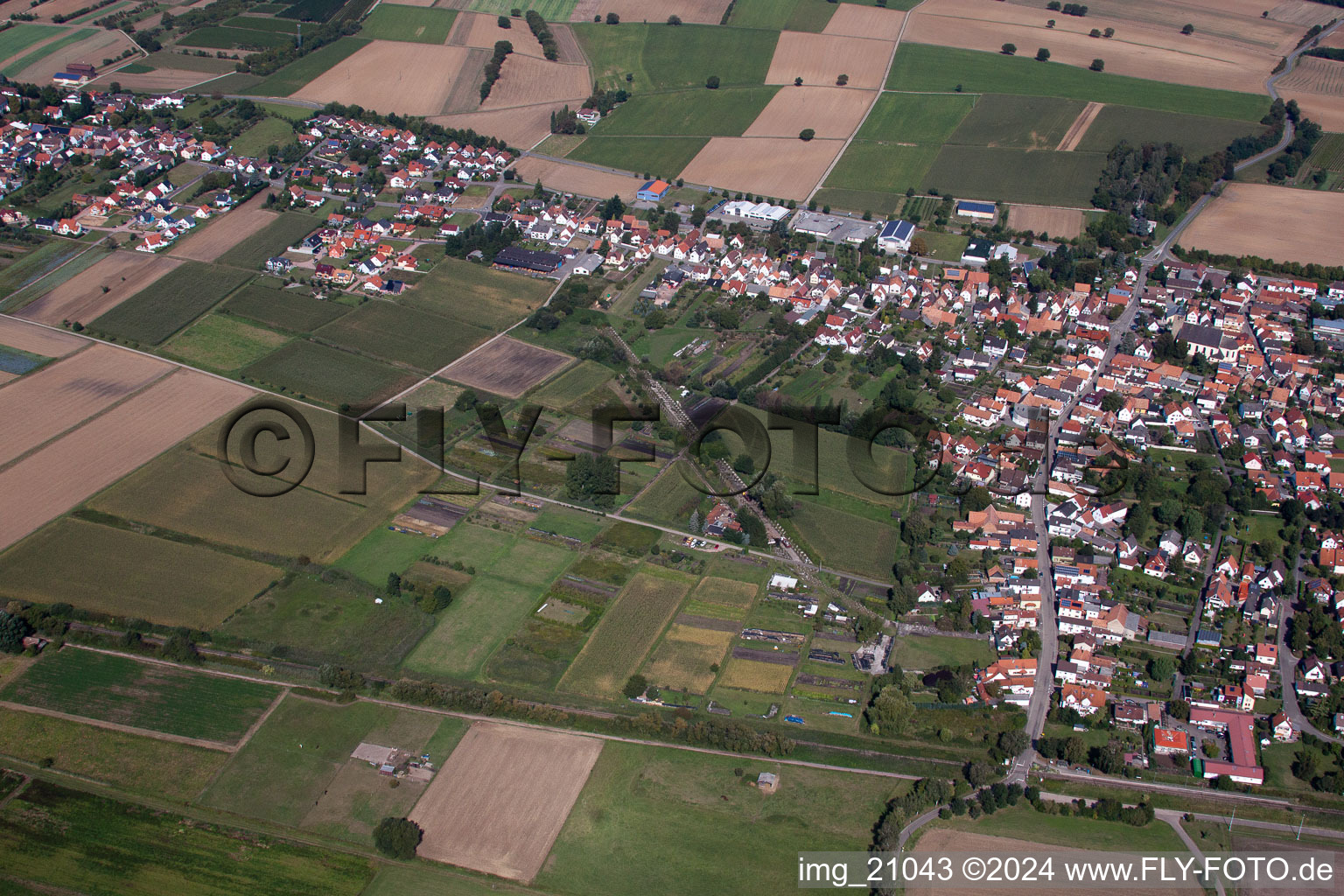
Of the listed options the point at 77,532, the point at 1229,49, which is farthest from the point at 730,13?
the point at 77,532

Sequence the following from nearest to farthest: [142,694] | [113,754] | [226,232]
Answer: [113,754], [142,694], [226,232]

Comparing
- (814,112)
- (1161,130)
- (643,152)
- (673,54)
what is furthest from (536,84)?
(1161,130)

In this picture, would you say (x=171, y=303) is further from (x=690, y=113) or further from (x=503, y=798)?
(x=690, y=113)

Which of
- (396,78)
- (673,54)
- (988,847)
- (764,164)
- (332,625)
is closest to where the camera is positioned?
(988,847)

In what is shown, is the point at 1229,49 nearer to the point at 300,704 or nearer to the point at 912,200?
the point at 912,200

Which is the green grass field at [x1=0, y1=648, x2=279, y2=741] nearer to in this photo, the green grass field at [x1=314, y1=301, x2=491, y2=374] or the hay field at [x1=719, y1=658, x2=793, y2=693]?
the hay field at [x1=719, y1=658, x2=793, y2=693]

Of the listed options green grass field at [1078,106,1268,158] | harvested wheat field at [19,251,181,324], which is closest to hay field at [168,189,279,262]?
harvested wheat field at [19,251,181,324]

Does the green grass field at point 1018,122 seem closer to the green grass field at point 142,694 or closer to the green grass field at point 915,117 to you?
the green grass field at point 915,117
